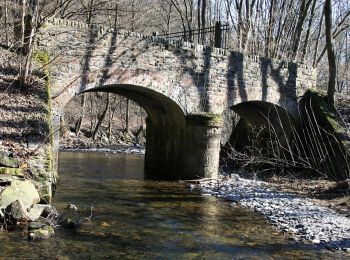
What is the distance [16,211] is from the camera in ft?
22.0

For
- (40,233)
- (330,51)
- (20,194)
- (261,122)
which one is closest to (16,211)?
(20,194)

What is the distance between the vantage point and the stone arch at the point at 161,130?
1340 centimetres

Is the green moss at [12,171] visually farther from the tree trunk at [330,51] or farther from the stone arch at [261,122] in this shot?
the tree trunk at [330,51]

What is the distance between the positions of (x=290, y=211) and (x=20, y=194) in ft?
16.3

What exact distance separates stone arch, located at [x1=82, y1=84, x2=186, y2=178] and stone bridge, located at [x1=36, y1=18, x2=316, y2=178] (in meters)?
0.03

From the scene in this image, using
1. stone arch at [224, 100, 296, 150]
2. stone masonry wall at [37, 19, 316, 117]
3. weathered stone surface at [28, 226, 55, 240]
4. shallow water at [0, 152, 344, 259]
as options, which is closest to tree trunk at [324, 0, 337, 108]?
stone masonry wall at [37, 19, 316, 117]

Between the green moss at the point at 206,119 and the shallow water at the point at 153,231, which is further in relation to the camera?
the green moss at the point at 206,119

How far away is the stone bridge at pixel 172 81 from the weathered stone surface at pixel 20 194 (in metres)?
3.48

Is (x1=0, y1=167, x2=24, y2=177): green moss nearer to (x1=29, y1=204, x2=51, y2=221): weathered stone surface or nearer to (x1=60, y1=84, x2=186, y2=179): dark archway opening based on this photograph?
(x1=29, y1=204, x2=51, y2=221): weathered stone surface

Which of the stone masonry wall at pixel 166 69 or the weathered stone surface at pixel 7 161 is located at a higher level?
the stone masonry wall at pixel 166 69

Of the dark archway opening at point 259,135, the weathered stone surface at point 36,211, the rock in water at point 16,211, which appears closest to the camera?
the rock in water at point 16,211

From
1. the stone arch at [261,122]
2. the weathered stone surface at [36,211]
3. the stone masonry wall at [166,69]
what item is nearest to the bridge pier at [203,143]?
the stone masonry wall at [166,69]

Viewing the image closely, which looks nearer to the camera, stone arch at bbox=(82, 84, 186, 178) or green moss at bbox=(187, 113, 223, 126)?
green moss at bbox=(187, 113, 223, 126)

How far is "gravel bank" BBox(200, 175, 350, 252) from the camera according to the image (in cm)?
723
